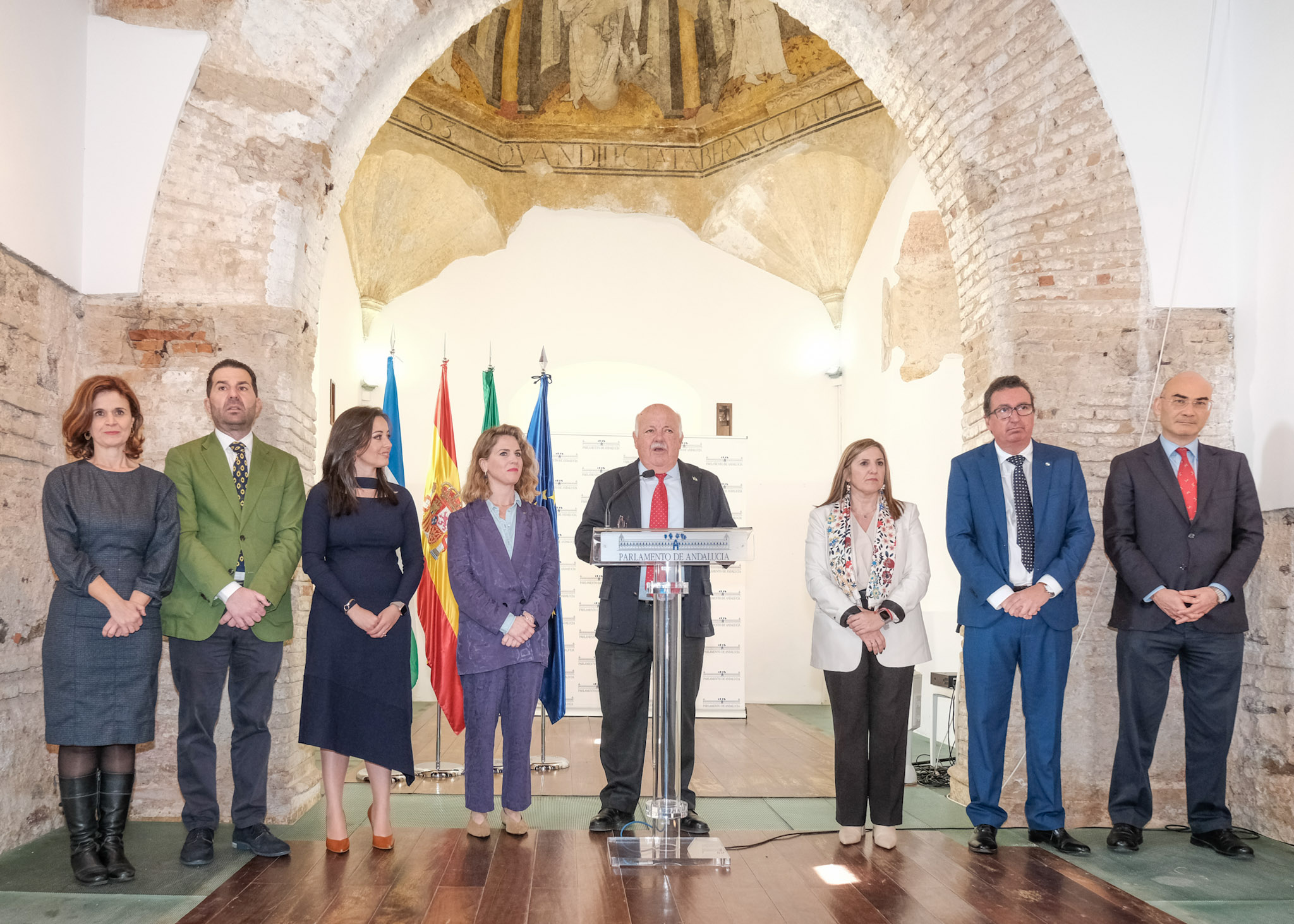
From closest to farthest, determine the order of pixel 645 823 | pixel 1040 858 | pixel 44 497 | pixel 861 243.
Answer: pixel 44 497 < pixel 1040 858 < pixel 645 823 < pixel 861 243

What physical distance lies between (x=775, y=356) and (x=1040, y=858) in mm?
6373

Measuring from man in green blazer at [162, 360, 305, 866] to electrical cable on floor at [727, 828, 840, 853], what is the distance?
5.38ft

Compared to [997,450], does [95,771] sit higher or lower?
lower

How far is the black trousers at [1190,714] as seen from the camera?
3.87 m

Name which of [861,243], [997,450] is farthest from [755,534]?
[997,450]

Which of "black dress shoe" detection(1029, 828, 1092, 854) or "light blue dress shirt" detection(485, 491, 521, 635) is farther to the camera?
"light blue dress shirt" detection(485, 491, 521, 635)

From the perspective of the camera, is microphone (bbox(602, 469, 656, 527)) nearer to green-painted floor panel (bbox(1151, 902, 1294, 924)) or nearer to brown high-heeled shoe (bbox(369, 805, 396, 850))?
brown high-heeled shoe (bbox(369, 805, 396, 850))

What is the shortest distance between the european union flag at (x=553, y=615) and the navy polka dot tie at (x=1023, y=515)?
2.12 m

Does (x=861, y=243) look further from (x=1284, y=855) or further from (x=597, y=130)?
(x=1284, y=855)

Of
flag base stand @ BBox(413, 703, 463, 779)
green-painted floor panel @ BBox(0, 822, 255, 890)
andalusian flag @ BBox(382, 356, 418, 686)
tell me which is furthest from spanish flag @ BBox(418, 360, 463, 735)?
green-painted floor panel @ BBox(0, 822, 255, 890)

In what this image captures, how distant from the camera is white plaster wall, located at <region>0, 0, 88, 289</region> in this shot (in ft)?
12.5

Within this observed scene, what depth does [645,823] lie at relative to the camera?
3.88 metres

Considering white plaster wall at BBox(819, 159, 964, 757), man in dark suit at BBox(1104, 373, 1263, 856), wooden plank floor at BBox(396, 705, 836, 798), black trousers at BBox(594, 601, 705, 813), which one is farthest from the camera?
white plaster wall at BBox(819, 159, 964, 757)

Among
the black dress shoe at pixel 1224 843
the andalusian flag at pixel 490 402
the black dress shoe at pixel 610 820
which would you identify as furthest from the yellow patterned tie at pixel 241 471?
the black dress shoe at pixel 1224 843
